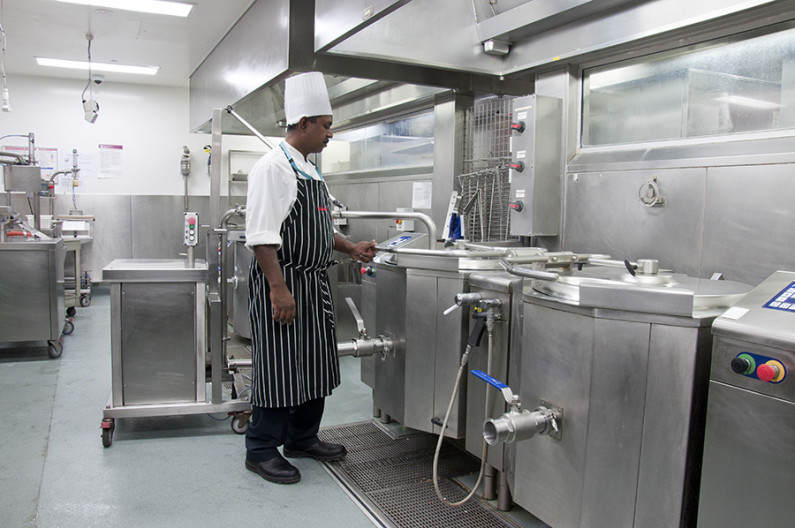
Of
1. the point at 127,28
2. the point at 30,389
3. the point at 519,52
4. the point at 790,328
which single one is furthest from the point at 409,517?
the point at 127,28

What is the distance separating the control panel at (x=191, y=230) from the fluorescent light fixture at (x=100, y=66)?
4.12m

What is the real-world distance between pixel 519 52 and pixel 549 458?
2053mm

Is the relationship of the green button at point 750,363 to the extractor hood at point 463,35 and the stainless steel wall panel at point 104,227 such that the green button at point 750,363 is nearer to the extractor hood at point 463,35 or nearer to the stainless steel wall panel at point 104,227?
the extractor hood at point 463,35

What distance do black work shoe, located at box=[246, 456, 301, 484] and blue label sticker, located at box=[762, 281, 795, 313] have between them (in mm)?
1810

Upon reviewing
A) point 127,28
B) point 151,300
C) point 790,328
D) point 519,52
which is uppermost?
point 127,28

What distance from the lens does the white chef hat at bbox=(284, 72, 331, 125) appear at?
7.32ft

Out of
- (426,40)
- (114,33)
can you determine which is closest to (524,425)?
(426,40)

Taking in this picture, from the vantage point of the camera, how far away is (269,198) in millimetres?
2096

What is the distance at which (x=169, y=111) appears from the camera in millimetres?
7258

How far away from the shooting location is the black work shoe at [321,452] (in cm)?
251

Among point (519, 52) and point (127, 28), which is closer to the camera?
point (519, 52)

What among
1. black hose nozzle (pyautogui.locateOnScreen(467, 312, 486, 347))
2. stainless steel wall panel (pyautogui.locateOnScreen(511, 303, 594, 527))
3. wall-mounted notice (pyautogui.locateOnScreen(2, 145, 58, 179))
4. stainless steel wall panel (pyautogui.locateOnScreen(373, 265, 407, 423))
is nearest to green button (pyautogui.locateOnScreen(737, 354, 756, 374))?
stainless steel wall panel (pyautogui.locateOnScreen(511, 303, 594, 527))

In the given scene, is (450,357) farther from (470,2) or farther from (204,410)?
(470,2)

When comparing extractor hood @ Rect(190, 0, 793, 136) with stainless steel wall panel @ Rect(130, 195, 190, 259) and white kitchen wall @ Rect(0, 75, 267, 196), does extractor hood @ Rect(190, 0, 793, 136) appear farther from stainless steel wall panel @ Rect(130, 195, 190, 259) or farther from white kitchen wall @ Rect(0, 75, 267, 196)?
white kitchen wall @ Rect(0, 75, 267, 196)
